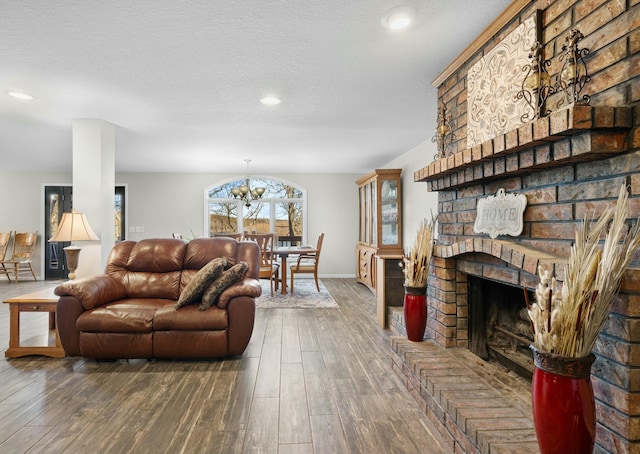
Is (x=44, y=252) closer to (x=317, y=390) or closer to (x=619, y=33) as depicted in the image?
(x=317, y=390)

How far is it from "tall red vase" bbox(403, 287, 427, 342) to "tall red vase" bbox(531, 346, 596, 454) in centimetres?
145

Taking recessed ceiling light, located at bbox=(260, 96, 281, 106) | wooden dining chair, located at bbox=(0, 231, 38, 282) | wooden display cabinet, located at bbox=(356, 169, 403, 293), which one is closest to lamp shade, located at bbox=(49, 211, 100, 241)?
recessed ceiling light, located at bbox=(260, 96, 281, 106)

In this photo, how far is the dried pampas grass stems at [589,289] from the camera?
3.99 ft

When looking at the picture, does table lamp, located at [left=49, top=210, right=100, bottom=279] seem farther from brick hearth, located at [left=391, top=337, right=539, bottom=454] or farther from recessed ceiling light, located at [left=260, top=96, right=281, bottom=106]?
brick hearth, located at [left=391, top=337, right=539, bottom=454]

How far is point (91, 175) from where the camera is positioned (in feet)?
13.4

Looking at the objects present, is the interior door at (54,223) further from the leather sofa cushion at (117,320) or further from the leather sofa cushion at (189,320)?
the leather sofa cushion at (189,320)

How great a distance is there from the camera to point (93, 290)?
3.06m

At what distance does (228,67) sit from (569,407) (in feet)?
9.47

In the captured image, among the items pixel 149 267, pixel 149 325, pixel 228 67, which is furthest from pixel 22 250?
pixel 228 67

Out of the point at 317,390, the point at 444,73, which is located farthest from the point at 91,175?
the point at 444,73

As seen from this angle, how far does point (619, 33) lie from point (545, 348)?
4.00 ft

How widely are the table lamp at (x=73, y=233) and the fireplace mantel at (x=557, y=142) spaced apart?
362cm

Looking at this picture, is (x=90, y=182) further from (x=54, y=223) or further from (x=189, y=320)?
(x=54, y=223)

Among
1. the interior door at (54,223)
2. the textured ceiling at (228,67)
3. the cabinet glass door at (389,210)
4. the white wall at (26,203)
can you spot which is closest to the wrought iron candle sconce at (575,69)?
the textured ceiling at (228,67)
